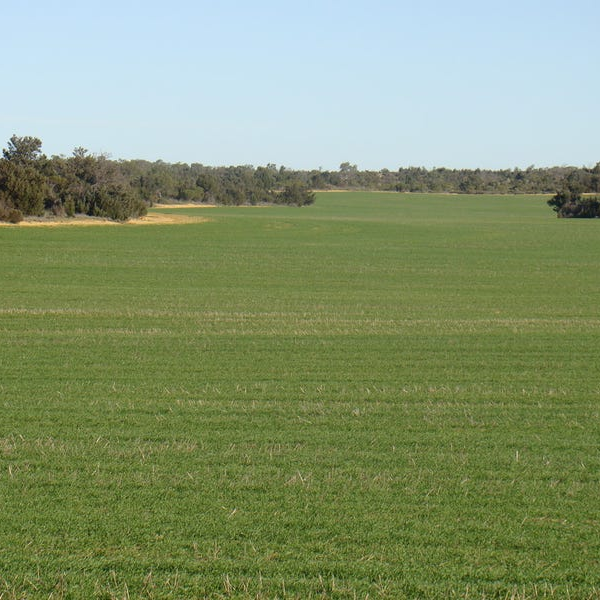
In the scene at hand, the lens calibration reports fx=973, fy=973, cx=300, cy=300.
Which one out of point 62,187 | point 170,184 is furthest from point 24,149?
point 170,184

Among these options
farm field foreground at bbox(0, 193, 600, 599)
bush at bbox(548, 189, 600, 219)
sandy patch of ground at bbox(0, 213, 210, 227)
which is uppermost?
bush at bbox(548, 189, 600, 219)

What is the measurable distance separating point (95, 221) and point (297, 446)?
5008 centimetres

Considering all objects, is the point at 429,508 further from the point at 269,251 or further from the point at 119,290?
the point at 269,251

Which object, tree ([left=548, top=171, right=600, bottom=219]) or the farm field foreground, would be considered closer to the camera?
the farm field foreground

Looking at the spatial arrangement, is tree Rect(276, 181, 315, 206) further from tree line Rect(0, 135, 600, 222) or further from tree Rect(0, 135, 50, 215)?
tree Rect(0, 135, 50, 215)

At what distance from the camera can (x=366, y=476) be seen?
29.1 ft

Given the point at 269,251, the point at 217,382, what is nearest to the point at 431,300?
the point at 217,382

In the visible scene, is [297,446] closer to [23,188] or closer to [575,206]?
[23,188]

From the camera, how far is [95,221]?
2292 inches

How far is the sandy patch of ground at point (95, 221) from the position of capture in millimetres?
53284

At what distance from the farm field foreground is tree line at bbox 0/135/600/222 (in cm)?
3157

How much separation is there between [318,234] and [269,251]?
12.9 m

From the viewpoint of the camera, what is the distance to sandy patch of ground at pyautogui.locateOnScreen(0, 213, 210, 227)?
53284 millimetres

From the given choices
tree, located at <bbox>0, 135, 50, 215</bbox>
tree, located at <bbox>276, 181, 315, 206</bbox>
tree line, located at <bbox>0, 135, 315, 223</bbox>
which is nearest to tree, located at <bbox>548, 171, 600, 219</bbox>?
tree, located at <bbox>276, 181, 315, 206</bbox>
